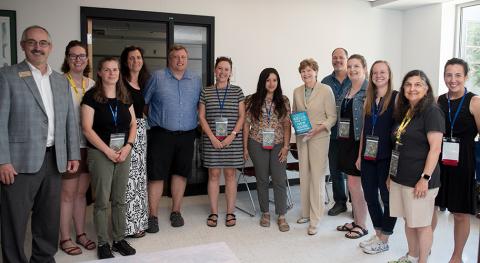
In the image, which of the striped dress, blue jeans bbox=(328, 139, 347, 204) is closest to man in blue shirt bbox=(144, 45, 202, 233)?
the striped dress

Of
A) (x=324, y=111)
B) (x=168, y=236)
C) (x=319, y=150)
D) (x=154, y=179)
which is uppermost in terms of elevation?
(x=324, y=111)

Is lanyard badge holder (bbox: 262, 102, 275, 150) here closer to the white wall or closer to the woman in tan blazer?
the woman in tan blazer

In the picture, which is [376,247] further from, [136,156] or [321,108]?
[136,156]

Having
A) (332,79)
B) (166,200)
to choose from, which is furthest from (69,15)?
(332,79)

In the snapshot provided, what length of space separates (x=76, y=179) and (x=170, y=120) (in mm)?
890

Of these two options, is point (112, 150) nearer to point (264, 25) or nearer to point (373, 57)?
point (264, 25)

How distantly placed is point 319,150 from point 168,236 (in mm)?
1508

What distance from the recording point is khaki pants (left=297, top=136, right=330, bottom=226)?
11.2 feet

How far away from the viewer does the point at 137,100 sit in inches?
126

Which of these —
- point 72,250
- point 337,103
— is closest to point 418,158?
point 337,103

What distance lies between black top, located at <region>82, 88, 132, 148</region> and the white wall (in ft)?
5.55

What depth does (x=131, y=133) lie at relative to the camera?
298 cm

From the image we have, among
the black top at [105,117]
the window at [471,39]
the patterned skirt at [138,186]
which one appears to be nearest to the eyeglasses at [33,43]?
the black top at [105,117]

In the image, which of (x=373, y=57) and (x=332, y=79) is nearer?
(x=332, y=79)
